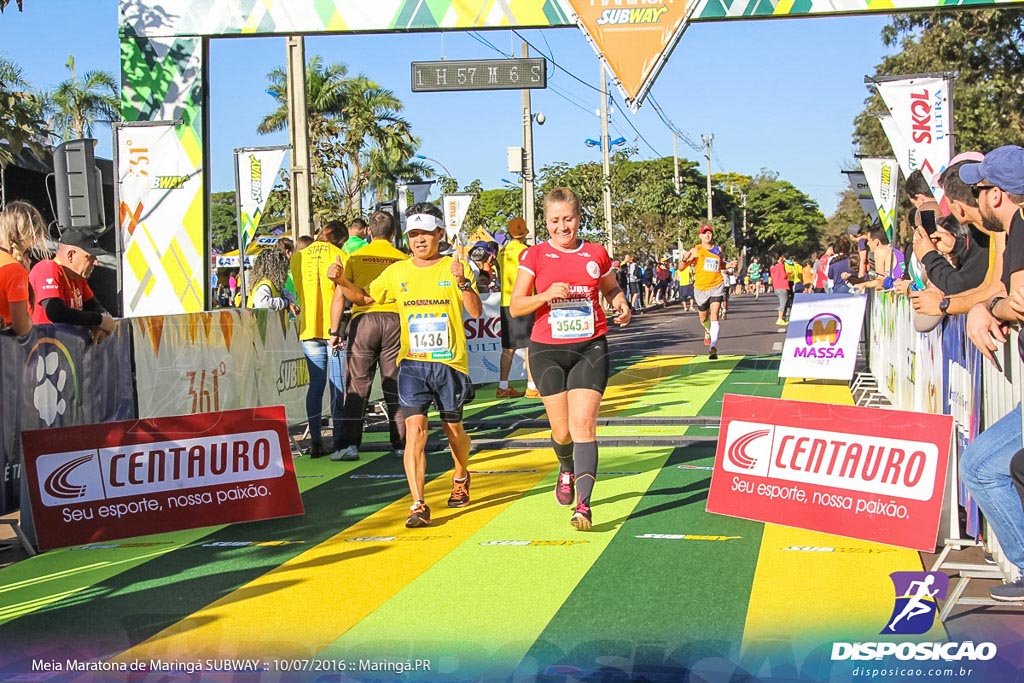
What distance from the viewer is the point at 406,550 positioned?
7023 mm

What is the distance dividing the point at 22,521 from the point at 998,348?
18.9 ft

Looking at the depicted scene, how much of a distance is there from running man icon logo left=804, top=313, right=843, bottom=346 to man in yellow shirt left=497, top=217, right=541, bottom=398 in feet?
11.6

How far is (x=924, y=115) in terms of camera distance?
41.5 feet

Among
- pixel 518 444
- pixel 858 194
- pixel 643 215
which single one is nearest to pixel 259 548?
pixel 518 444

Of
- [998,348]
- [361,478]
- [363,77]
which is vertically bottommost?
[361,478]

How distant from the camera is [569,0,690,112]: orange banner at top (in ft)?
38.1

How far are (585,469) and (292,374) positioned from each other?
261 inches

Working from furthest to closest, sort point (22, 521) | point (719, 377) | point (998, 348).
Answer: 1. point (719, 377)
2. point (22, 521)
3. point (998, 348)

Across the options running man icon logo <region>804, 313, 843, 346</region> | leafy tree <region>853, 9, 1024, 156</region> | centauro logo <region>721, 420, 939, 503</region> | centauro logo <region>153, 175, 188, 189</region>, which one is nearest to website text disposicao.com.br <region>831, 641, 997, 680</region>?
centauro logo <region>721, 420, 939, 503</region>

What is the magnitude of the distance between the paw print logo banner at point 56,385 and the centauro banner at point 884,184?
1096cm

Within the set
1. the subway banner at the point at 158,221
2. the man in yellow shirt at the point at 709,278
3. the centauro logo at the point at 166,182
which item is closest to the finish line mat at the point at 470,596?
the subway banner at the point at 158,221

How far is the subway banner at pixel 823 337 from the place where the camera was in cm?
1466

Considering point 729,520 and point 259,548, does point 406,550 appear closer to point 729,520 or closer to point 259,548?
point 259,548

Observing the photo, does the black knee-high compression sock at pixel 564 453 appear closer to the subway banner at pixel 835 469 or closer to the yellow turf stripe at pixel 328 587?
the yellow turf stripe at pixel 328 587
